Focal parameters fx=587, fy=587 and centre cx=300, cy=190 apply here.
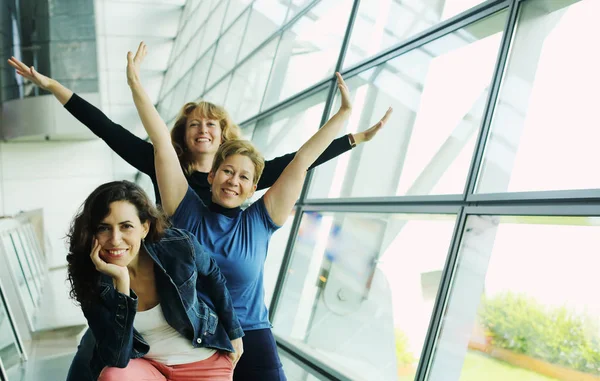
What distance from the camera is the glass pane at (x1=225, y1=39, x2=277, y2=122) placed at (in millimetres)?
7035

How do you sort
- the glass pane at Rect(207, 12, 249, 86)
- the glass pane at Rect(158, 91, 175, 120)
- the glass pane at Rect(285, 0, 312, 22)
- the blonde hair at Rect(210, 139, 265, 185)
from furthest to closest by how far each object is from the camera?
the glass pane at Rect(158, 91, 175, 120) → the glass pane at Rect(207, 12, 249, 86) → the glass pane at Rect(285, 0, 312, 22) → the blonde hair at Rect(210, 139, 265, 185)

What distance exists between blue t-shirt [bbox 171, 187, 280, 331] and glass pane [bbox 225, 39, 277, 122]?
5046mm

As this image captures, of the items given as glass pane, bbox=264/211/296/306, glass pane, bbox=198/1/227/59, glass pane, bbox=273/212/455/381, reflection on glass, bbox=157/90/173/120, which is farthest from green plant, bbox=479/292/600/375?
reflection on glass, bbox=157/90/173/120

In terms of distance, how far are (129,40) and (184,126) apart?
13.4 meters

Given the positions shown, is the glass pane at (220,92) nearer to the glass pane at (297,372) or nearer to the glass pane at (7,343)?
the glass pane at (7,343)

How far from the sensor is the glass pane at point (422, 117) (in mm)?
3365

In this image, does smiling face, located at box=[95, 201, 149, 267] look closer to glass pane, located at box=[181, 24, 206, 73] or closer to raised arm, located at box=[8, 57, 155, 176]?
raised arm, located at box=[8, 57, 155, 176]

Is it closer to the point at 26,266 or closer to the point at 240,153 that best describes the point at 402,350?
the point at 240,153

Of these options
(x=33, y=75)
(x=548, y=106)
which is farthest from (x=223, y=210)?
(x=548, y=106)

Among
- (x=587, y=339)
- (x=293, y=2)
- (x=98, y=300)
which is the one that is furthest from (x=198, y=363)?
(x=293, y=2)

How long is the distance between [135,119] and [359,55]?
13.3m

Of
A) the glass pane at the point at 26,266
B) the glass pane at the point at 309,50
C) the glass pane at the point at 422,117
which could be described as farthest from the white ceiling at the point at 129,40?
the glass pane at the point at 422,117

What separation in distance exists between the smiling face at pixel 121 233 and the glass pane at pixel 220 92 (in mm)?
7175

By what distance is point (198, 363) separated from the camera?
1.79m
